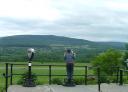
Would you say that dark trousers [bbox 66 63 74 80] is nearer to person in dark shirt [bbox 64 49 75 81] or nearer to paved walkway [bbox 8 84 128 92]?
person in dark shirt [bbox 64 49 75 81]

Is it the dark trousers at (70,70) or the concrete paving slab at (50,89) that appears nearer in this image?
the concrete paving slab at (50,89)

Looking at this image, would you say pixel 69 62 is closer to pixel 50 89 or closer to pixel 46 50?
pixel 50 89

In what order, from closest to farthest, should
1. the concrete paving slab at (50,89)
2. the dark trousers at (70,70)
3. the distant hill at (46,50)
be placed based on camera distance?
the concrete paving slab at (50,89), the dark trousers at (70,70), the distant hill at (46,50)

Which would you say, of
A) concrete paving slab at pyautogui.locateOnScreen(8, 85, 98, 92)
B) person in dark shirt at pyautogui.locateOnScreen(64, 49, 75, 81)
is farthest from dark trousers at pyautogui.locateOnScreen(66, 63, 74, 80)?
concrete paving slab at pyautogui.locateOnScreen(8, 85, 98, 92)

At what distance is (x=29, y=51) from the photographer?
17.2m

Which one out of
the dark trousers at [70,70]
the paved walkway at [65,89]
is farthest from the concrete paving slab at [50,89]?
Result: the dark trousers at [70,70]

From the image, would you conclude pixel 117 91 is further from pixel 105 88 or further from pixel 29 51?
pixel 29 51

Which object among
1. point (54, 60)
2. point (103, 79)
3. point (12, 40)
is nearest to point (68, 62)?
point (103, 79)

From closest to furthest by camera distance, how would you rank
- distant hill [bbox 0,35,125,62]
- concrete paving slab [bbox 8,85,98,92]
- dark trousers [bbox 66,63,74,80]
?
concrete paving slab [bbox 8,85,98,92]
dark trousers [bbox 66,63,74,80]
distant hill [bbox 0,35,125,62]

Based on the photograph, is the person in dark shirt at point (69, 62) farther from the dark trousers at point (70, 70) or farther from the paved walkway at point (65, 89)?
the paved walkway at point (65, 89)

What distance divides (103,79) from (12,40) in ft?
442

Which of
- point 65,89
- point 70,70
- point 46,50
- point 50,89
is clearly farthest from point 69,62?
point 46,50

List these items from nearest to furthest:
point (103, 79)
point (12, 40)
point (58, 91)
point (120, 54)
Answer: point (58, 91) < point (103, 79) < point (120, 54) < point (12, 40)

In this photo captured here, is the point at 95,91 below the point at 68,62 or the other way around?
below
